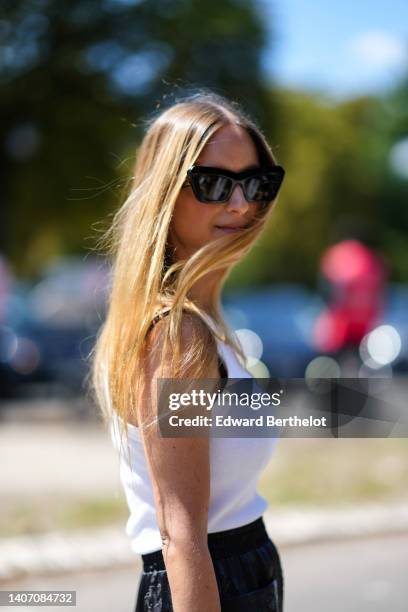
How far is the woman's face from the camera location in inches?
72.9

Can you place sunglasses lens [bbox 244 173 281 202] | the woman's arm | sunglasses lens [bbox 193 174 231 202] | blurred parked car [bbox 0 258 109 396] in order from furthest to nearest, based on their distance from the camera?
blurred parked car [bbox 0 258 109 396] → sunglasses lens [bbox 244 173 281 202] → sunglasses lens [bbox 193 174 231 202] → the woman's arm

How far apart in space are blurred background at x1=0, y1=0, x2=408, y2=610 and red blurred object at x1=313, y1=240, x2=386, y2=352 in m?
0.01

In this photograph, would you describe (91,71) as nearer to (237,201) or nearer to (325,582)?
(325,582)

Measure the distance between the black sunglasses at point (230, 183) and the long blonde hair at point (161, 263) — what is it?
0.03 metres

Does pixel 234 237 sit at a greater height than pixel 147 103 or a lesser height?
lesser

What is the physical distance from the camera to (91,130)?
17375mm

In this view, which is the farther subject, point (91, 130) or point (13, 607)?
point (91, 130)

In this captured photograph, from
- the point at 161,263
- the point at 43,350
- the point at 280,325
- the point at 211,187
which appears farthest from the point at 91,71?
the point at 161,263

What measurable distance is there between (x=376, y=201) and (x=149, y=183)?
1378 inches

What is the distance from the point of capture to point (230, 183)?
189 cm

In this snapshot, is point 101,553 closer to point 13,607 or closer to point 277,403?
point 13,607

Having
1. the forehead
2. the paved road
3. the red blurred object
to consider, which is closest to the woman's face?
the forehead

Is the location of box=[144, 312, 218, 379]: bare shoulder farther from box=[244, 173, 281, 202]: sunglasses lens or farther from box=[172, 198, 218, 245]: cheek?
box=[244, 173, 281, 202]: sunglasses lens

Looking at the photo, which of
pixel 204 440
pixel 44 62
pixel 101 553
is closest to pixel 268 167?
pixel 204 440
